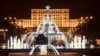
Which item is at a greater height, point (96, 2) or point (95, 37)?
point (96, 2)

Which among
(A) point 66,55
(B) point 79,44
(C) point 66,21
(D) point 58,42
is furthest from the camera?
(C) point 66,21

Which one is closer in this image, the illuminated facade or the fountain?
the fountain

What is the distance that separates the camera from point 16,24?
58875mm

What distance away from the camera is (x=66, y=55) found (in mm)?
34094

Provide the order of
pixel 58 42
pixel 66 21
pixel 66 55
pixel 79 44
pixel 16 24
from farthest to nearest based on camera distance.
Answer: pixel 66 21
pixel 16 24
pixel 58 42
pixel 79 44
pixel 66 55

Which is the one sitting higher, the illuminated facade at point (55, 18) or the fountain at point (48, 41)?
the illuminated facade at point (55, 18)

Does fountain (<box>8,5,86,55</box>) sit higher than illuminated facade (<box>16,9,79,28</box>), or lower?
lower

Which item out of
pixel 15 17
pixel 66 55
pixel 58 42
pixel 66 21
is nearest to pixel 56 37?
pixel 58 42

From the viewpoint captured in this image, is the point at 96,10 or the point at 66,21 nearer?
the point at 96,10

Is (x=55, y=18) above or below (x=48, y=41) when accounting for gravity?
above

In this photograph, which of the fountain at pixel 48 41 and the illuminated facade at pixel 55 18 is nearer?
the fountain at pixel 48 41

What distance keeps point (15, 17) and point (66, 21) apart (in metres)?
14.1

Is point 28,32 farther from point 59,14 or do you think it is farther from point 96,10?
point 59,14

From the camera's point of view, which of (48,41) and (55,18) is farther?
(55,18)
